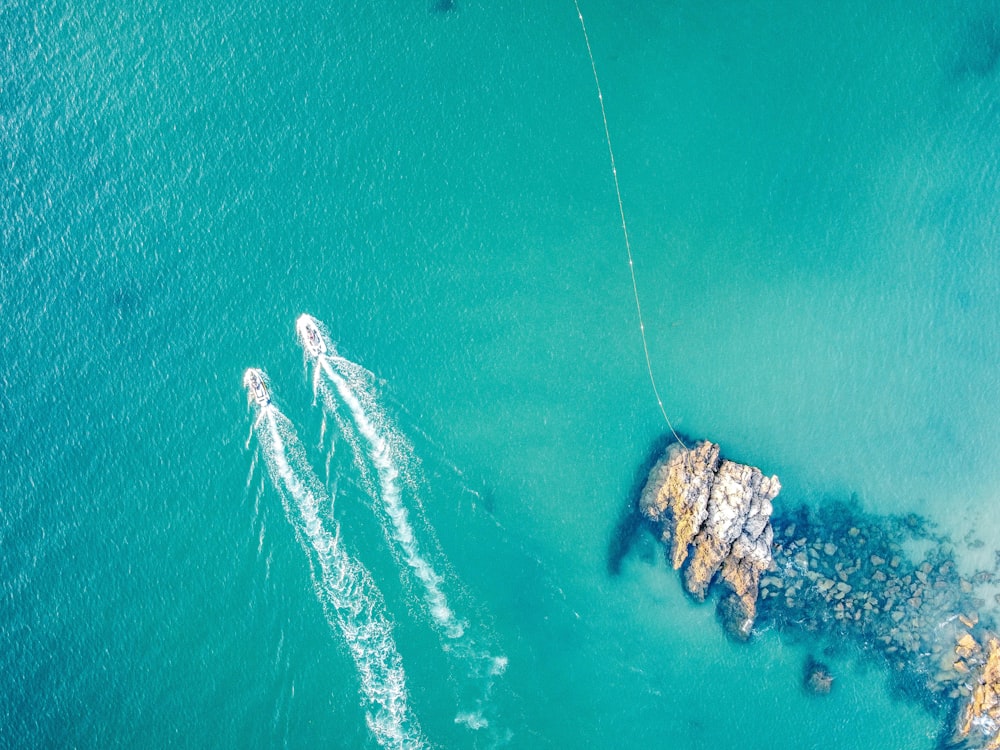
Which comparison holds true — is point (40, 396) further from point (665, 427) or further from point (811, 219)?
point (811, 219)

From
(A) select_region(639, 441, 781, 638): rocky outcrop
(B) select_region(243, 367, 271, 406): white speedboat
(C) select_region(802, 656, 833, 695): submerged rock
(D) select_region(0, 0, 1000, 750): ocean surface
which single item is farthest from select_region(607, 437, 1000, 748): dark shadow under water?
(B) select_region(243, 367, 271, 406): white speedboat

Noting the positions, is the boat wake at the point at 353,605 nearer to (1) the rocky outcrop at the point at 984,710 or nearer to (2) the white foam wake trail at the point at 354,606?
(2) the white foam wake trail at the point at 354,606

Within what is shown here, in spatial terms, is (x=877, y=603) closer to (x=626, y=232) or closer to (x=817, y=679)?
(x=817, y=679)

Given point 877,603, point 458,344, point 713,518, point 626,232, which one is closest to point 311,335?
point 458,344

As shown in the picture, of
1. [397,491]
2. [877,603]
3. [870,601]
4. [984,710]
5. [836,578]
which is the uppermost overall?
[397,491]

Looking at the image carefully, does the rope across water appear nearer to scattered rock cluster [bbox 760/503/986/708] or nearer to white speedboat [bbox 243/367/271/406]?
scattered rock cluster [bbox 760/503/986/708]

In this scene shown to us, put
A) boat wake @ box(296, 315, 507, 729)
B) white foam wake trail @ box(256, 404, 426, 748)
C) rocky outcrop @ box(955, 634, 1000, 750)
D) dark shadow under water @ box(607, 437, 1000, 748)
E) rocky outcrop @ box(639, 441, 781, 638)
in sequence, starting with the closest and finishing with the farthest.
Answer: white foam wake trail @ box(256, 404, 426, 748) < boat wake @ box(296, 315, 507, 729) < rocky outcrop @ box(639, 441, 781, 638) < rocky outcrop @ box(955, 634, 1000, 750) < dark shadow under water @ box(607, 437, 1000, 748)
